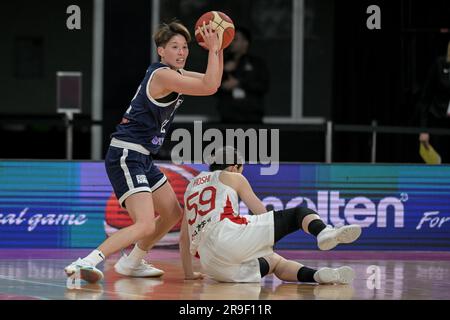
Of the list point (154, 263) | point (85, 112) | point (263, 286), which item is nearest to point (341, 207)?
point (154, 263)

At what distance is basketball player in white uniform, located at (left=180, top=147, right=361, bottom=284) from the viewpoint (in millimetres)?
9250

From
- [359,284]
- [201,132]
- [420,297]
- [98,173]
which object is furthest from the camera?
A: [201,132]

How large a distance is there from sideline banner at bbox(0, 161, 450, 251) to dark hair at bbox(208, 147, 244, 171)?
8.85 feet

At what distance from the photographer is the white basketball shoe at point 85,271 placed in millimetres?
9055

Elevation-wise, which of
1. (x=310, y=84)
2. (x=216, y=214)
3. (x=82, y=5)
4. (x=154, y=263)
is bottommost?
(x=154, y=263)

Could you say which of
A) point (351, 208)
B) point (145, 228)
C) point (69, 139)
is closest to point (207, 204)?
point (145, 228)

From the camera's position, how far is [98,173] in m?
12.2

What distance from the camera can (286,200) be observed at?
12312 millimetres

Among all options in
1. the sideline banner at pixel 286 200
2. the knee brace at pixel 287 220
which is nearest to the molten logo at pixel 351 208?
the sideline banner at pixel 286 200

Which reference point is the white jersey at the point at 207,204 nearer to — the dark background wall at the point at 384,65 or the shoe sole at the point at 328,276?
the shoe sole at the point at 328,276

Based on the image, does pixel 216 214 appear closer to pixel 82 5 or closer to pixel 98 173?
pixel 98 173

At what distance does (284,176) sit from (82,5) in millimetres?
5650

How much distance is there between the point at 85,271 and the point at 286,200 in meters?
3.71

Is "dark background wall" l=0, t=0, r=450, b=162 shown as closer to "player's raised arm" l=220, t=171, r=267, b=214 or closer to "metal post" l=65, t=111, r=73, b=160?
"metal post" l=65, t=111, r=73, b=160
